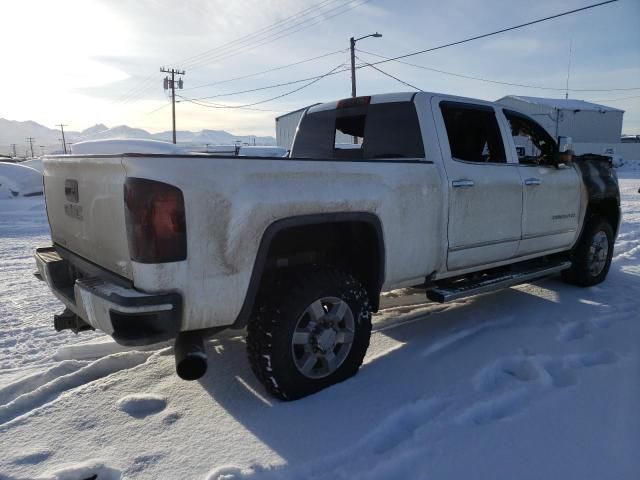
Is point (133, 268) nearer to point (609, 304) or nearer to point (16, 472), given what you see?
point (16, 472)

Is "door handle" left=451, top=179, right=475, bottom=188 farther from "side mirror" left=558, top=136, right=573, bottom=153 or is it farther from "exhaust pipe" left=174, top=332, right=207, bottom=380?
"exhaust pipe" left=174, top=332, right=207, bottom=380

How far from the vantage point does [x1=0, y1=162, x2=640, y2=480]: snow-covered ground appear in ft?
7.22

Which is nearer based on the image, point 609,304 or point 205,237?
point 205,237

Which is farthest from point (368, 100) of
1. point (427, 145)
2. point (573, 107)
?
point (573, 107)

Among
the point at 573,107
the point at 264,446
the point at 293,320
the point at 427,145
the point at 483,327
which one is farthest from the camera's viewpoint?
the point at 573,107

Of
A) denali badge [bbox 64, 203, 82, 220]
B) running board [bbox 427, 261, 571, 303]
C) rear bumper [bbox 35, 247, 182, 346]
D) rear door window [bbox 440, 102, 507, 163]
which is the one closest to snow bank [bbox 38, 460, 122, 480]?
rear bumper [bbox 35, 247, 182, 346]

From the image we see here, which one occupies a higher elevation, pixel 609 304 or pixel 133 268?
pixel 133 268

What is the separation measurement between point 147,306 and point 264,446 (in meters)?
0.92

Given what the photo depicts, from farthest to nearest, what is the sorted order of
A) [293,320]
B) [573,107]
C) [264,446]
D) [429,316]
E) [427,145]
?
[573,107]
[429,316]
[427,145]
[293,320]
[264,446]

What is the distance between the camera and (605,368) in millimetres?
3084

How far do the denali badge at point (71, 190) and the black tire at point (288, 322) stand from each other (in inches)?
49.6

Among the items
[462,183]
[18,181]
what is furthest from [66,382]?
[18,181]

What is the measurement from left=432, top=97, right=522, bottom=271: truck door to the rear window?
0.74 ft

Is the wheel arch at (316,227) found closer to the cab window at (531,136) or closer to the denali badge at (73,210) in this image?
the denali badge at (73,210)
